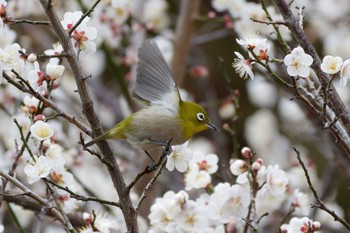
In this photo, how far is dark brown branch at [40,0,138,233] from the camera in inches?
74.2

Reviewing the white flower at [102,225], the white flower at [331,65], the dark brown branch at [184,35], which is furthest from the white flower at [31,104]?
the dark brown branch at [184,35]

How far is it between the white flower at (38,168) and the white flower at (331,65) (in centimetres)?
82

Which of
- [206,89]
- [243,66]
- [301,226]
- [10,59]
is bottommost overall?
[301,226]

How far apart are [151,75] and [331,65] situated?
24.0 inches

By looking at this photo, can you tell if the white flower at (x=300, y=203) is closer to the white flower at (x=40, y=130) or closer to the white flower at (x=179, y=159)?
the white flower at (x=179, y=159)

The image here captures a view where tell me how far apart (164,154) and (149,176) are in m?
1.83

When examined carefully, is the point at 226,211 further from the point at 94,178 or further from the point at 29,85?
the point at 94,178

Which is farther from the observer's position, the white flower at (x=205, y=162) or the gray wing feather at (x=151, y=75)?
the white flower at (x=205, y=162)

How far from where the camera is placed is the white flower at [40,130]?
204 centimetres

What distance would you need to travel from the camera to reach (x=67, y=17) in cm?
211

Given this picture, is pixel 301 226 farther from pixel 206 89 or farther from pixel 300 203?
pixel 206 89

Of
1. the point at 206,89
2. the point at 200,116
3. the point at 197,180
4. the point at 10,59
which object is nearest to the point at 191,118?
the point at 200,116

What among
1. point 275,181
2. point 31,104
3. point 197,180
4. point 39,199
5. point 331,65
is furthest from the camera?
point 197,180

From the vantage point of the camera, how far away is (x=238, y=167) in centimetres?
232
